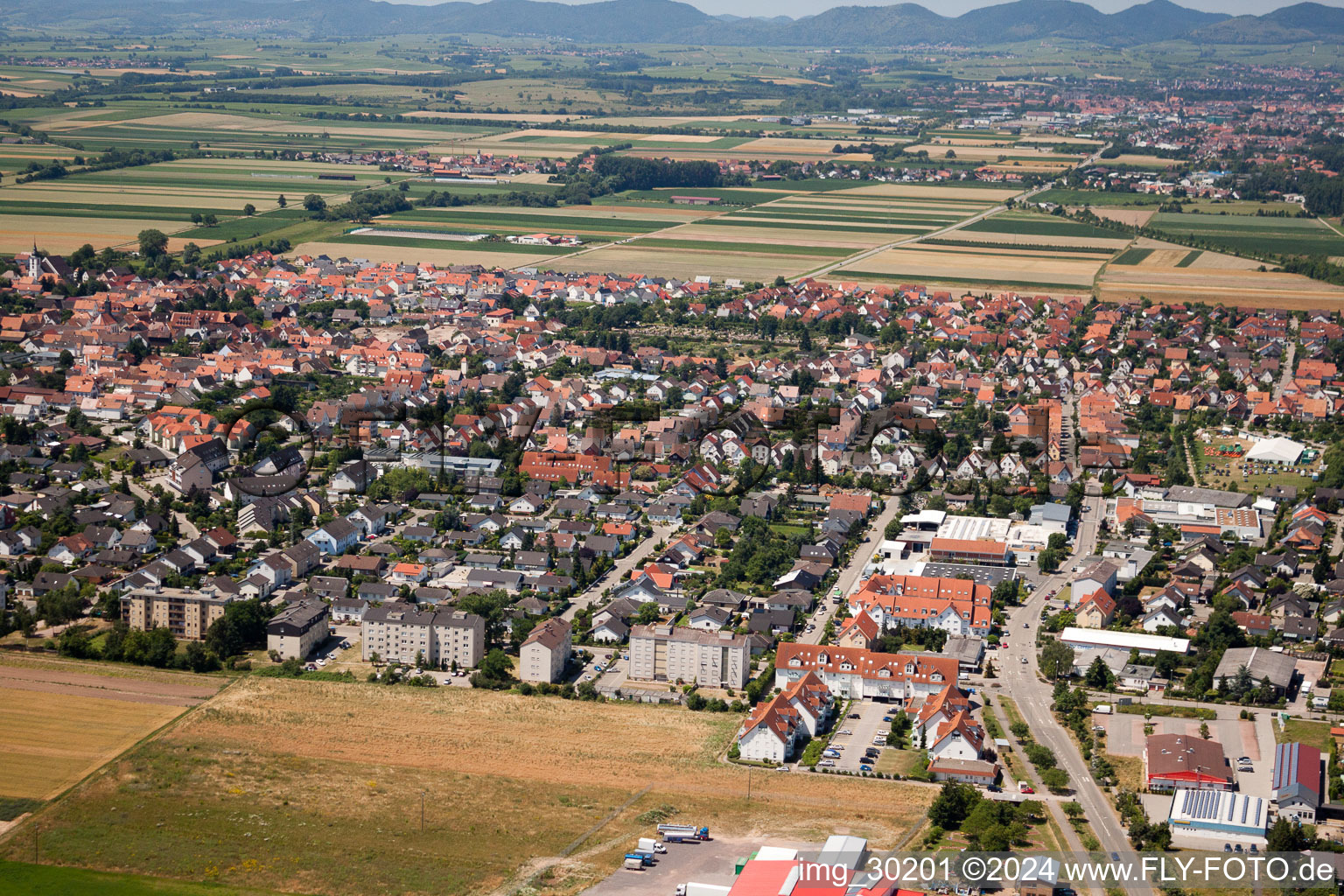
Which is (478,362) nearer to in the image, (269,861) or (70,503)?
(70,503)

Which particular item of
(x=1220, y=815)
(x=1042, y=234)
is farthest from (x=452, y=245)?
(x=1220, y=815)

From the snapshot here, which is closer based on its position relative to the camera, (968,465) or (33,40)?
(968,465)

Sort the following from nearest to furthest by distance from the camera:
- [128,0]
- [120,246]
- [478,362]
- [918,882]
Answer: [918,882] → [478,362] → [120,246] → [128,0]

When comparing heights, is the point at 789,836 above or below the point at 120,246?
below

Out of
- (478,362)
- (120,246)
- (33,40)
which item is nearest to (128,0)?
(33,40)

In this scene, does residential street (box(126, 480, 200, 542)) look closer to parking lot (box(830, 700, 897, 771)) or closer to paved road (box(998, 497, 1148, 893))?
parking lot (box(830, 700, 897, 771))

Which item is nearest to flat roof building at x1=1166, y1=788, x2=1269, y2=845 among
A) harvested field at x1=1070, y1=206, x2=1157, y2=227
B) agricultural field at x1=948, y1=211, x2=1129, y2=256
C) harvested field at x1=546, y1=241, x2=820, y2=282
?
harvested field at x1=546, y1=241, x2=820, y2=282
